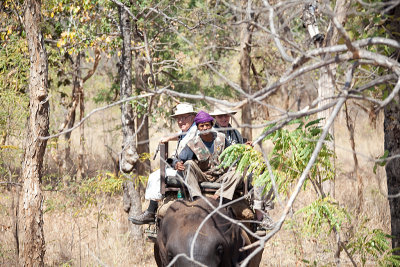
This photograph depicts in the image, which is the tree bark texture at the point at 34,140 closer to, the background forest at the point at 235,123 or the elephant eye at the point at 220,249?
the background forest at the point at 235,123

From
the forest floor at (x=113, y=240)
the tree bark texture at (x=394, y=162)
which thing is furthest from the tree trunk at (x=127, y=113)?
the tree bark texture at (x=394, y=162)

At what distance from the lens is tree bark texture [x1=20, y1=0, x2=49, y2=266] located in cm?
795

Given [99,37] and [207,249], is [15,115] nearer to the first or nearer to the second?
[99,37]

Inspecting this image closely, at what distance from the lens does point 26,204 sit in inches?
321

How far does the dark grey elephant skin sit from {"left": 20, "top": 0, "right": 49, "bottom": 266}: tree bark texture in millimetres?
1996

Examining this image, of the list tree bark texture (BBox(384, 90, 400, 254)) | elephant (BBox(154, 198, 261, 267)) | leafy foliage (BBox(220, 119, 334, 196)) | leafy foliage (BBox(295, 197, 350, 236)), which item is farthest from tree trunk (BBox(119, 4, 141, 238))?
leafy foliage (BBox(295, 197, 350, 236))

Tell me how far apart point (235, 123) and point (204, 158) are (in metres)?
4.46

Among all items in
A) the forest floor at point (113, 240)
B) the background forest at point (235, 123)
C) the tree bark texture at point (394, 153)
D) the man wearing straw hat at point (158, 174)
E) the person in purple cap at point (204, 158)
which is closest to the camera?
the background forest at point (235, 123)

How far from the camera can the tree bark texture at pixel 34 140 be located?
7953 mm

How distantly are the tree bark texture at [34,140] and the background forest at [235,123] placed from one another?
0.02 meters

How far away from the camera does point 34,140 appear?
7953mm

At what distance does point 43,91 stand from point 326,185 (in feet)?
20.8

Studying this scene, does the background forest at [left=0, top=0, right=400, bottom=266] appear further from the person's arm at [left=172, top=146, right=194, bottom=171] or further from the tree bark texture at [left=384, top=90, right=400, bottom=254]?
the person's arm at [left=172, top=146, right=194, bottom=171]

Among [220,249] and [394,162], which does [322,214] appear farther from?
[394,162]
